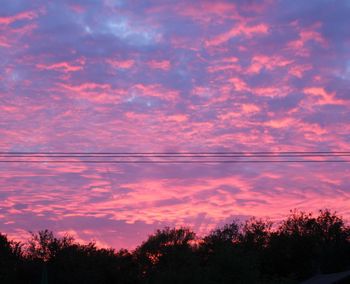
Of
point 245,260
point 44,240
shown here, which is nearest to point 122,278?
point 44,240

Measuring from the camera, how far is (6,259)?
6719 centimetres

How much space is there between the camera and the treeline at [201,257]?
48.9 metres

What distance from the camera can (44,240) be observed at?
2458 inches

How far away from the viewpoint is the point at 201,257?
73.5 meters

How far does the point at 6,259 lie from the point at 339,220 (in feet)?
152

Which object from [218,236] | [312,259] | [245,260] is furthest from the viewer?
[218,236]

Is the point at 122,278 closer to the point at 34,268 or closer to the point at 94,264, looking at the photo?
the point at 94,264

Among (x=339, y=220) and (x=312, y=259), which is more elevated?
(x=339, y=220)

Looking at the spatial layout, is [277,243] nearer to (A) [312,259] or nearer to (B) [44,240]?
(A) [312,259]

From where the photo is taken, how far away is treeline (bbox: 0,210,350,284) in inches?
1925

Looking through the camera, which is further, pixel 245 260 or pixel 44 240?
pixel 44 240

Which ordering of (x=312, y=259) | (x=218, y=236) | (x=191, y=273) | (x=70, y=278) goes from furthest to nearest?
(x=218, y=236)
(x=312, y=259)
(x=70, y=278)
(x=191, y=273)

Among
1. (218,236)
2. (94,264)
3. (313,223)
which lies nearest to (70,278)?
(94,264)

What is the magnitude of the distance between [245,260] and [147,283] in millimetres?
15044
